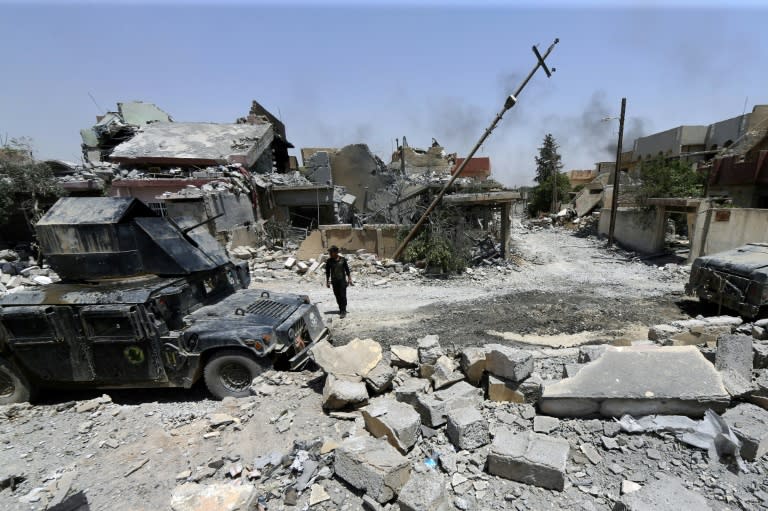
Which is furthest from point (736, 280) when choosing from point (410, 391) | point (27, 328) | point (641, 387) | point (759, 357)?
point (27, 328)

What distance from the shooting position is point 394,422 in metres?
3.35

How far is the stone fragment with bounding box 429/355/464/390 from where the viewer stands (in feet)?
13.6

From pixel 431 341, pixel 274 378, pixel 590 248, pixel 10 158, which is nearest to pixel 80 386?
pixel 274 378

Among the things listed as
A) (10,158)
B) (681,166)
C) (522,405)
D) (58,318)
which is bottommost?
(522,405)

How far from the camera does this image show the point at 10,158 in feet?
41.7

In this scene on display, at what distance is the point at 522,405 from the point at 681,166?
21177 millimetres

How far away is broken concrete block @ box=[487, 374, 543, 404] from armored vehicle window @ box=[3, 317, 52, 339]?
5.84 m

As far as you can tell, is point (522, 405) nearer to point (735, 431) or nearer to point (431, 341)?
point (431, 341)

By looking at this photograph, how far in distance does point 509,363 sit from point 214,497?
316 centimetres

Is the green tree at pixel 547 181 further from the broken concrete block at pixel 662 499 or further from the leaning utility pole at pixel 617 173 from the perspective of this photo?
the broken concrete block at pixel 662 499

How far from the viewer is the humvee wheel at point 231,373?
452cm

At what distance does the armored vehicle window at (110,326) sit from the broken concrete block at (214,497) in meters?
2.35

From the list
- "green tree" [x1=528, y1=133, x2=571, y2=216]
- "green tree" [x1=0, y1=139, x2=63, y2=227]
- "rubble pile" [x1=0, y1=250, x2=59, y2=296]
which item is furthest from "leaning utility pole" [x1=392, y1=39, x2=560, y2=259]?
"green tree" [x1=528, y1=133, x2=571, y2=216]

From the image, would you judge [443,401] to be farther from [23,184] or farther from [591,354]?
[23,184]
